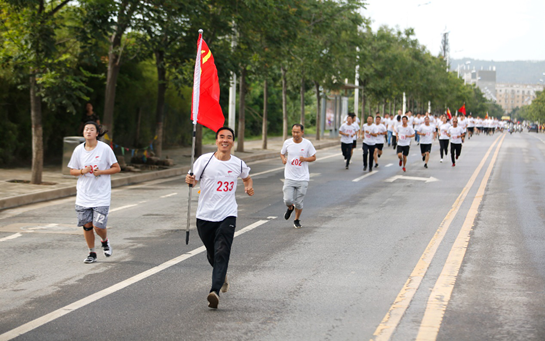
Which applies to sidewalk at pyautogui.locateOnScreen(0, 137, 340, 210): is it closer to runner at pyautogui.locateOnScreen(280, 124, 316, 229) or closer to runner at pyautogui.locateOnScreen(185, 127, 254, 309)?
runner at pyautogui.locateOnScreen(280, 124, 316, 229)

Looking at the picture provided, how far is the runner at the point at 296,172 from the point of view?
1169cm

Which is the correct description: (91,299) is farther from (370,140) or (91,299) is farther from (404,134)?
(404,134)

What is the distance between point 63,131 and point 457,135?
46.4 feet

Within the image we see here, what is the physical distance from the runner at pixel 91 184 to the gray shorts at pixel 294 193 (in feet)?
12.1

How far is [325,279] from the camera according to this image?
7.70 m

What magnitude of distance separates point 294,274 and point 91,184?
2807mm

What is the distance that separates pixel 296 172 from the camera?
11844 mm

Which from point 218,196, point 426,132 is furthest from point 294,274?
point 426,132

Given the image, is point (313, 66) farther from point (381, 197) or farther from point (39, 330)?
point (39, 330)

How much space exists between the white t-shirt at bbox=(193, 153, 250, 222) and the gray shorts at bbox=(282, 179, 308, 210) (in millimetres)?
4832

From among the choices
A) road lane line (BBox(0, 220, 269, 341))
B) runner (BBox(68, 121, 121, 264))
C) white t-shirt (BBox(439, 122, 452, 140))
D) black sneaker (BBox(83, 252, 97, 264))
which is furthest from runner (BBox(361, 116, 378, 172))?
black sneaker (BBox(83, 252, 97, 264))

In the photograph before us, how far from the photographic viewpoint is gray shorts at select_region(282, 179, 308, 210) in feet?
38.3

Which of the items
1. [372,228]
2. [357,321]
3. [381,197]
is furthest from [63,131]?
[357,321]

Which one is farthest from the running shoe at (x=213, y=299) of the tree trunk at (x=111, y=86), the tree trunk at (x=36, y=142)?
the tree trunk at (x=111, y=86)
